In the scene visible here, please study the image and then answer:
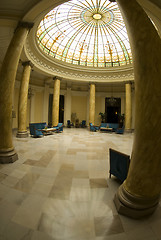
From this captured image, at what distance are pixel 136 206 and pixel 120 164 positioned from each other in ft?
3.54

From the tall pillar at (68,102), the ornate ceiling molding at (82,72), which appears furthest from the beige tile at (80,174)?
the tall pillar at (68,102)

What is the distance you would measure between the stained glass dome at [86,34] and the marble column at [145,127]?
37.1 feet

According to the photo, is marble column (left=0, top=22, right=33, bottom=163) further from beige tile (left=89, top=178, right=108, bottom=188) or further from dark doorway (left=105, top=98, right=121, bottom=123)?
dark doorway (left=105, top=98, right=121, bottom=123)

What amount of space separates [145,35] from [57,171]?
4134 mm

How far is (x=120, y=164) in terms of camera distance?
3.01 meters

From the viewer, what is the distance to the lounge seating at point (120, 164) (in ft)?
9.25

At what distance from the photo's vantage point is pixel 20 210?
2.08 metres

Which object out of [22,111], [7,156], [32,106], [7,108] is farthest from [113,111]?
Result: [7,156]

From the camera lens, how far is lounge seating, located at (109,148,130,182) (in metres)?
2.82

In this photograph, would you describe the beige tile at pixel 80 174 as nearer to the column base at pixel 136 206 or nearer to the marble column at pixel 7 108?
the column base at pixel 136 206

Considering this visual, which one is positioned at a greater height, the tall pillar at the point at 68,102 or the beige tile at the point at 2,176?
the tall pillar at the point at 68,102

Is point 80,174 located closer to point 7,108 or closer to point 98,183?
point 98,183

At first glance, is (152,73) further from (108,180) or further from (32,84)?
(32,84)

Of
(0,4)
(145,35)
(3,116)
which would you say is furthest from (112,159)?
(0,4)
